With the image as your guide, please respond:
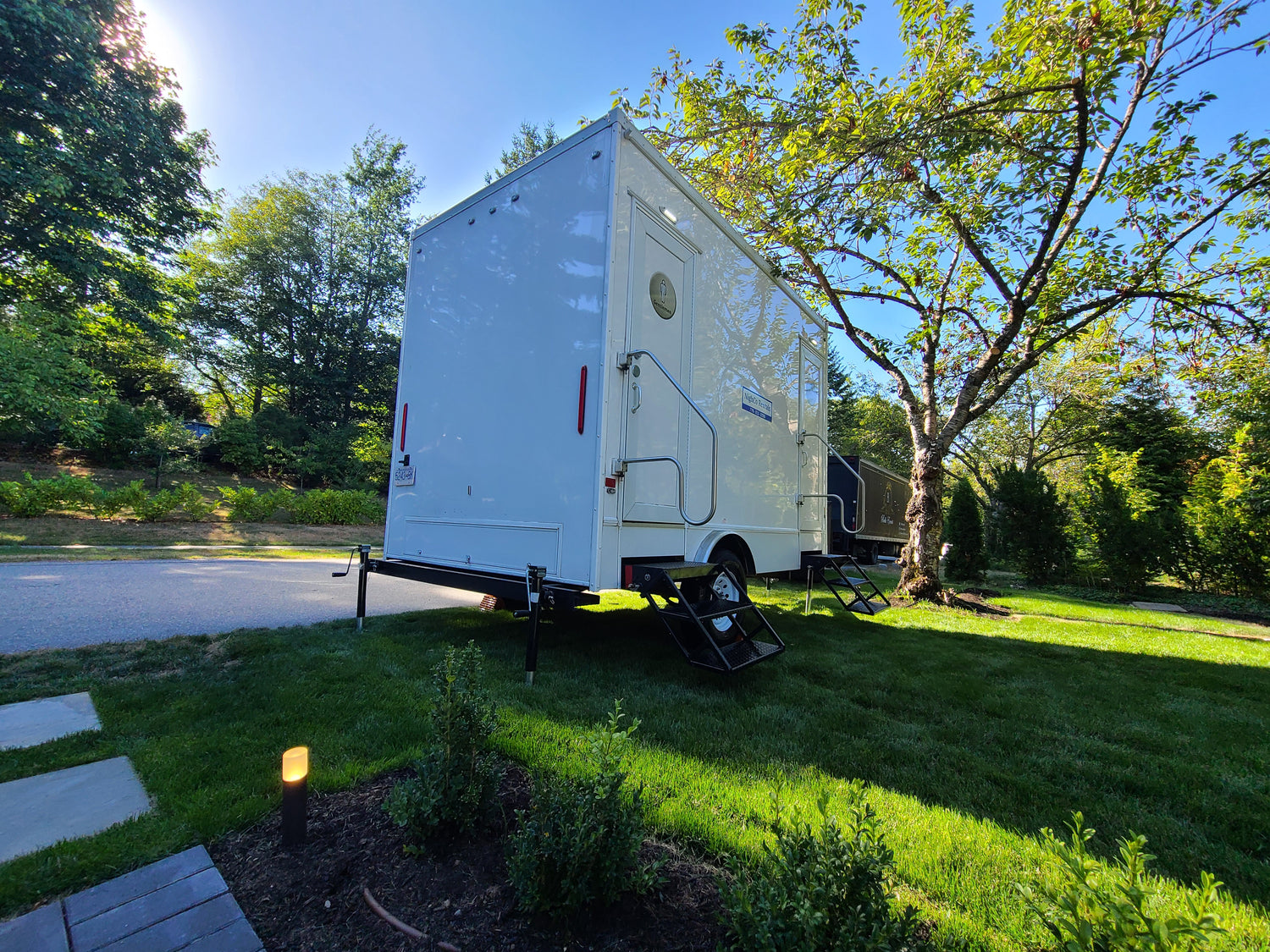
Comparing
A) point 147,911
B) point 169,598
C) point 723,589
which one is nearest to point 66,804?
point 147,911

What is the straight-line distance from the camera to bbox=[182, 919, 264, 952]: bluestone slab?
1308mm

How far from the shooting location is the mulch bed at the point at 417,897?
135cm

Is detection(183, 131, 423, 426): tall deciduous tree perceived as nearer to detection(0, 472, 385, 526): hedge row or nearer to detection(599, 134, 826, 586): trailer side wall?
detection(0, 472, 385, 526): hedge row

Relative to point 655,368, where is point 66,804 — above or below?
below

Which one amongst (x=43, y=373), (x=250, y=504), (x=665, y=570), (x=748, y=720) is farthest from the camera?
(x=250, y=504)

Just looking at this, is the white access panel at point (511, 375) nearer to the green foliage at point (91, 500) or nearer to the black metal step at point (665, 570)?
the black metal step at point (665, 570)

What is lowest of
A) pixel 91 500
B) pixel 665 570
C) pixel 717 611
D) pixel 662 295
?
pixel 717 611

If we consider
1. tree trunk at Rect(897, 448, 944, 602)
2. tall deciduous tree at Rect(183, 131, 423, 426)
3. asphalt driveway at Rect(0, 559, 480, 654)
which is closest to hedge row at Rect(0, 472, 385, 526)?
asphalt driveway at Rect(0, 559, 480, 654)

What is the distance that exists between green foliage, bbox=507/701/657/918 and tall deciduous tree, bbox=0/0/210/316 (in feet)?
54.7

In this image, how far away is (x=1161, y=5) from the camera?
16.5 ft

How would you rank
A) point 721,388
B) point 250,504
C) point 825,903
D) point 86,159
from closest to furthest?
point 825,903
point 721,388
point 86,159
point 250,504

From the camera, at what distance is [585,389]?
3.18 meters

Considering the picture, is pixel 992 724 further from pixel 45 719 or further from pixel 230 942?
pixel 45 719

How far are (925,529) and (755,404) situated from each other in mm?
4784
